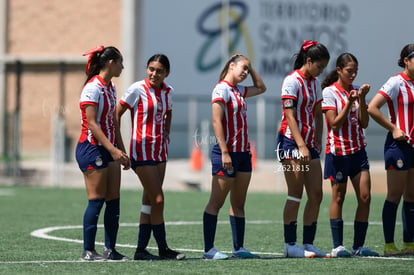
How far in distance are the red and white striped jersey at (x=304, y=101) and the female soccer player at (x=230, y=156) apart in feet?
1.31

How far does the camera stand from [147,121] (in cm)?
884

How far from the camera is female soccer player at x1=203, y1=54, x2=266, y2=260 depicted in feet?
28.9

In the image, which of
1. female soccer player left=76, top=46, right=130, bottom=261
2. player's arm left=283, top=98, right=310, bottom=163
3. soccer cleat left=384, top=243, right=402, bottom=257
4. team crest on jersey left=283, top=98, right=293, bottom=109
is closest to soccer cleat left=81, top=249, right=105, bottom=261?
female soccer player left=76, top=46, right=130, bottom=261

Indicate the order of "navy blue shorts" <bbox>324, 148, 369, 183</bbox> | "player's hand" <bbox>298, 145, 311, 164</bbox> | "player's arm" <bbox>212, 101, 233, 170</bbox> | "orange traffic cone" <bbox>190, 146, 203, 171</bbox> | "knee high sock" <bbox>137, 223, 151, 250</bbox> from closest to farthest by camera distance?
"player's arm" <bbox>212, 101, 233, 170</bbox> → "player's hand" <bbox>298, 145, 311, 164</bbox> → "knee high sock" <bbox>137, 223, 151, 250</bbox> → "navy blue shorts" <bbox>324, 148, 369, 183</bbox> → "orange traffic cone" <bbox>190, 146, 203, 171</bbox>

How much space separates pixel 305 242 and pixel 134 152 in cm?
182

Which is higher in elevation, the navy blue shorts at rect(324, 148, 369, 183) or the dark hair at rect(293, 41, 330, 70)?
the dark hair at rect(293, 41, 330, 70)

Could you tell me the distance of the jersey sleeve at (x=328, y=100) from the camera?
9.31 meters

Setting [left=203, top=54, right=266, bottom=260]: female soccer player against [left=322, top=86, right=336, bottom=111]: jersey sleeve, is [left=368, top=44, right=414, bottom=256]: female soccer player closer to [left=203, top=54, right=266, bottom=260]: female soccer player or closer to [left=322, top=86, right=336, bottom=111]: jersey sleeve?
[left=322, top=86, right=336, bottom=111]: jersey sleeve

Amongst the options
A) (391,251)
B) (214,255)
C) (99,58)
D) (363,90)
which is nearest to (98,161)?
(99,58)

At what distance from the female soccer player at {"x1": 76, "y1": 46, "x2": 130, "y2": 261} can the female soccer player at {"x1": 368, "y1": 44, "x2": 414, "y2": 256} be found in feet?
8.04

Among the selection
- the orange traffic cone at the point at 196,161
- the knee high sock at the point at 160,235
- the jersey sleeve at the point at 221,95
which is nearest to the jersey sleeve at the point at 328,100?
the jersey sleeve at the point at 221,95

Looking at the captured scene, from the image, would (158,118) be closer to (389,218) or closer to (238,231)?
(238,231)

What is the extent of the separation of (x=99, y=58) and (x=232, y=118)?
4.34ft

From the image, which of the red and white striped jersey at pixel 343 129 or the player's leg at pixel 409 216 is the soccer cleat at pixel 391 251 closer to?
the player's leg at pixel 409 216
